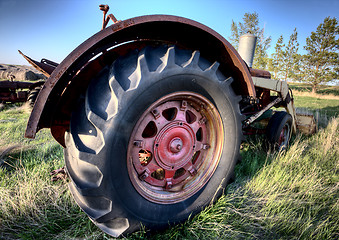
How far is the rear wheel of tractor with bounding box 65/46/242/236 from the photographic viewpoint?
1106 mm

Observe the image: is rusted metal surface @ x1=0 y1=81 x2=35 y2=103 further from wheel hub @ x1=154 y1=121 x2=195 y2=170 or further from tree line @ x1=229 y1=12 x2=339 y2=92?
tree line @ x1=229 y1=12 x2=339 y2=92

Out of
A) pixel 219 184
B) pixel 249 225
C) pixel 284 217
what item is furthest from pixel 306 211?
pixel 219 184

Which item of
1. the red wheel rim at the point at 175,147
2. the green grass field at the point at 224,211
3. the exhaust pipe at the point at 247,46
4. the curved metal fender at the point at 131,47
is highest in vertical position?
the exhaust pipe at the point at 247,46

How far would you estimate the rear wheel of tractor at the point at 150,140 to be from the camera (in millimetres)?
1106

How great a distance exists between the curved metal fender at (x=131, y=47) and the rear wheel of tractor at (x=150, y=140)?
0.47ft

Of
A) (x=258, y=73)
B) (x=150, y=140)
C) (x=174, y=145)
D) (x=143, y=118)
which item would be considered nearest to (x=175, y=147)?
(x=174, y=145)

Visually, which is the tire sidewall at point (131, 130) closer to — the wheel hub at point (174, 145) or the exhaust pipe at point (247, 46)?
the wheel hub at point (174, 145)

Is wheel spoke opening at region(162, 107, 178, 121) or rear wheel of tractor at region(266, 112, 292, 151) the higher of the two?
wheel spoke opening at region(162, 107, 178, 121)

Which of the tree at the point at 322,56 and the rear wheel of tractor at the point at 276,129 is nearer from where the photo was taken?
the rear wheel of tractor at the point at 276,129

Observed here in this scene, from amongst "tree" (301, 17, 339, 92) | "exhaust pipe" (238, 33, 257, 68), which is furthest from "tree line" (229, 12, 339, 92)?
"exhaust pipe" (238, 33, 257, 68)

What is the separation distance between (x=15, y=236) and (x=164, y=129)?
132cm

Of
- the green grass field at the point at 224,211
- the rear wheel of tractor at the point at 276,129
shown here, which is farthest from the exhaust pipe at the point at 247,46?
the green grass field at the point at 224,211

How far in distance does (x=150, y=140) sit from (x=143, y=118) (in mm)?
230

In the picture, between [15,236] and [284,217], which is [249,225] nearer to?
[284,217]
